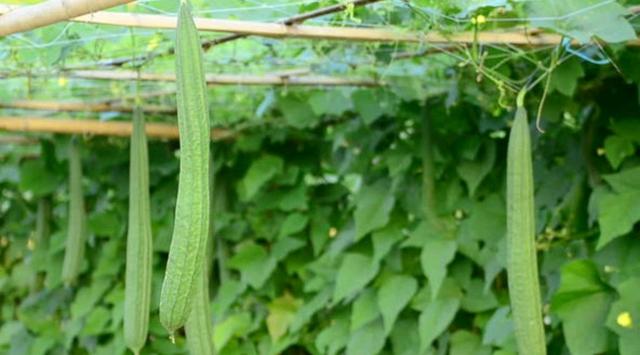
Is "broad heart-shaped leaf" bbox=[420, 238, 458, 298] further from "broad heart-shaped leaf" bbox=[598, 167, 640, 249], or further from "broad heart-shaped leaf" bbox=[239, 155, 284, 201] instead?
"broad heart-shaped leaf" bbox=[239, 155, 284, 201]

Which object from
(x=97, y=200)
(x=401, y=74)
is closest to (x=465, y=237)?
(x=401, y=74)

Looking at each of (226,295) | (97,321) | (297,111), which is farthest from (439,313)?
(97,321)

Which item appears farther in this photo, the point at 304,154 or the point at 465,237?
the point at 304,154

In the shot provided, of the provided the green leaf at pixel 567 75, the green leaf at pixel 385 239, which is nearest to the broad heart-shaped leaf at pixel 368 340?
the green leaf at pixel 385 239

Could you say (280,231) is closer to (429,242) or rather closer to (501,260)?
(429,242)

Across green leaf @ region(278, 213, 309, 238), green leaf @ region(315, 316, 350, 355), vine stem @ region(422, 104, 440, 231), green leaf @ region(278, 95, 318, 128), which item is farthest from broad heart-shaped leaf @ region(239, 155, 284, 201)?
vine stem @ region(422, 104, 440, 231)

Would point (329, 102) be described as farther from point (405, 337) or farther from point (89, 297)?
point (89, 297)
